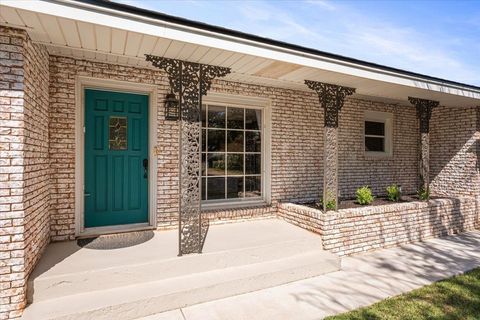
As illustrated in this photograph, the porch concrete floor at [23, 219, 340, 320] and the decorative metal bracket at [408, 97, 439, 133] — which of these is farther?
the decorative metal bracket at [408, 97, 439, 133]

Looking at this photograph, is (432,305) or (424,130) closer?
(432,305)

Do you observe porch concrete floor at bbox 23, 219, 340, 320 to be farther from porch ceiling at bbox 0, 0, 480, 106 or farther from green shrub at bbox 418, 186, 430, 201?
green shrub at bbox 418, 186, 430, 201

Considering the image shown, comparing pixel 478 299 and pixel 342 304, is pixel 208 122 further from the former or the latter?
pixel 478 299

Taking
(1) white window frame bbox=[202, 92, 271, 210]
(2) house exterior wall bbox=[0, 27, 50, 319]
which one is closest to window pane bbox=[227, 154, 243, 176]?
(1) white window frame bbox=[202, 92, 271, 210]

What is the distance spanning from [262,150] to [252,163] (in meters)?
0.33

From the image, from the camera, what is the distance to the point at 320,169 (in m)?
6.42

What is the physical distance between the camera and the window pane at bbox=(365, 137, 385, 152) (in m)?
7.36

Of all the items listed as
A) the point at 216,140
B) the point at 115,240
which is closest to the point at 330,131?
the point at 216,140

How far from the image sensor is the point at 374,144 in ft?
24.6

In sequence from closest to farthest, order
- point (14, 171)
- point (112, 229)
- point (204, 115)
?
1. point (14, 171)
2. point (112, 229)
3. point (204, 115)

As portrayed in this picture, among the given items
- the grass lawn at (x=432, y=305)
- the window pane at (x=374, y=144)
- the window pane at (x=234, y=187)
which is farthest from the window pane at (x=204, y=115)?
the window pane at (x=374, y=144)

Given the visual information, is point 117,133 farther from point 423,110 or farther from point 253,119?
point 423,110

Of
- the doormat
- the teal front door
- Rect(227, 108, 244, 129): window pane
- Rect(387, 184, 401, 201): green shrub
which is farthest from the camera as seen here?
Rect(387, 184, 401, 201): green shrub

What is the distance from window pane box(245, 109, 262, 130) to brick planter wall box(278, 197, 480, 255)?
5.50ft
